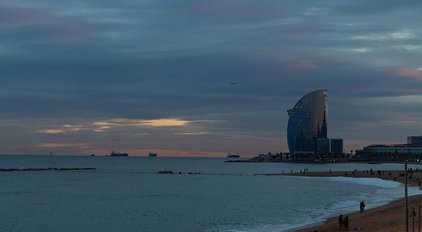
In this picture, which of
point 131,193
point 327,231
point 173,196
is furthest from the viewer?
point 131,193

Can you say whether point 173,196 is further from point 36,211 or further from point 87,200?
point 36,211

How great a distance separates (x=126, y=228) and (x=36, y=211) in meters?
18.5

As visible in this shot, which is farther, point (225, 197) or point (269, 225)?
point (225, 197)

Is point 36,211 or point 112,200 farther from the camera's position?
point 112,200

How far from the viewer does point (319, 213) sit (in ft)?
180

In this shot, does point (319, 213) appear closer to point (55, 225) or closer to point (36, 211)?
point (55, 225)

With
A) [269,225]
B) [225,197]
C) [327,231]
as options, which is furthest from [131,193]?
[327,231]

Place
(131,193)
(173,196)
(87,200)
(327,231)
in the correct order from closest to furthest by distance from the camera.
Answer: (327,231) → (87,200) → (173,196) → (131,193)

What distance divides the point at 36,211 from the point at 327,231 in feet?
112

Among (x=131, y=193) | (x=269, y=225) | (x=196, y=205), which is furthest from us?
(x=131, y=193)

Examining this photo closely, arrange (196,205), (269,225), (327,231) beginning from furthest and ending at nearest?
(196,205) < (269,225) < (327,231)

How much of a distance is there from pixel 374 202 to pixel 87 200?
109 feet

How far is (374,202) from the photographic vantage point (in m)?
64.2

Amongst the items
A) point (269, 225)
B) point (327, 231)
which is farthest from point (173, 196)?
point (327, 231)
